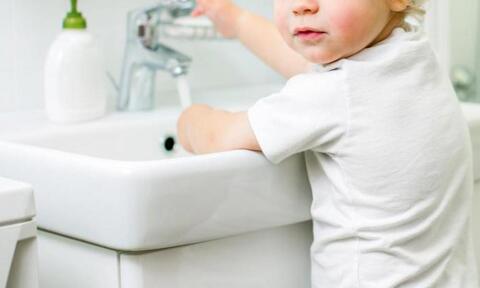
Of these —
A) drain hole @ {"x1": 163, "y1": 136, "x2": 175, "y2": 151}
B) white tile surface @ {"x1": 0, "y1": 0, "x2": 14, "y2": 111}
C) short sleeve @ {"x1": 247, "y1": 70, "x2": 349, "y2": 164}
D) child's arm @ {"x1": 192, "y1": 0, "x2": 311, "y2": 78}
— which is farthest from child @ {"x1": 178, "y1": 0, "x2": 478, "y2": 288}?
white tile surface @ {"x1": 0, "y1": 0, "x2": 14, "y2": 111}

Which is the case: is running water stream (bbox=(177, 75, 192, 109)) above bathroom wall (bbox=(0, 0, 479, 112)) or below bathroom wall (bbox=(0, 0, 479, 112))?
below

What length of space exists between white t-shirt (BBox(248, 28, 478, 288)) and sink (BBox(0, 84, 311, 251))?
37mm

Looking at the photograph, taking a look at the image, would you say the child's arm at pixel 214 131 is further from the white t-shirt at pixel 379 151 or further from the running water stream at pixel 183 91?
the running water stream at pixel 183 91

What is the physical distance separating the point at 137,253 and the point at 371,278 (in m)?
0.25

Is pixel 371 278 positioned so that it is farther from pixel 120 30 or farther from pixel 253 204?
pixel 120 30

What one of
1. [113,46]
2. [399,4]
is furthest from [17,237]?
[113,46]

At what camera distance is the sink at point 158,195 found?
86cm

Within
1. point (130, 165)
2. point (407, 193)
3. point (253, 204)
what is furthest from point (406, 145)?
point (130, 165)

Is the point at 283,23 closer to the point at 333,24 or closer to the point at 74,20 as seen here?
the point at 333,24

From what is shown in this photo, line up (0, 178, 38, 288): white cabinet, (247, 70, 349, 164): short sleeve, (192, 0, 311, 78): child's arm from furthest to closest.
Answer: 1. (192, 0, 311, 78): child's arm
2. (247, 70, 349, 164): short sleeve
3. (0, 178, 38, 288): white cabinet

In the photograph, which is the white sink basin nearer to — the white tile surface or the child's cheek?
the child's cheek

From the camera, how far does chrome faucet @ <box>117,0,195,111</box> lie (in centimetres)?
139

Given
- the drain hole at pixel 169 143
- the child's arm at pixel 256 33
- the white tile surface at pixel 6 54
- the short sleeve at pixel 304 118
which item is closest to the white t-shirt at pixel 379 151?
the short sleeve at pixel 304 118

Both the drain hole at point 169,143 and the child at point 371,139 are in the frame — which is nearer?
the child at point 371,139
